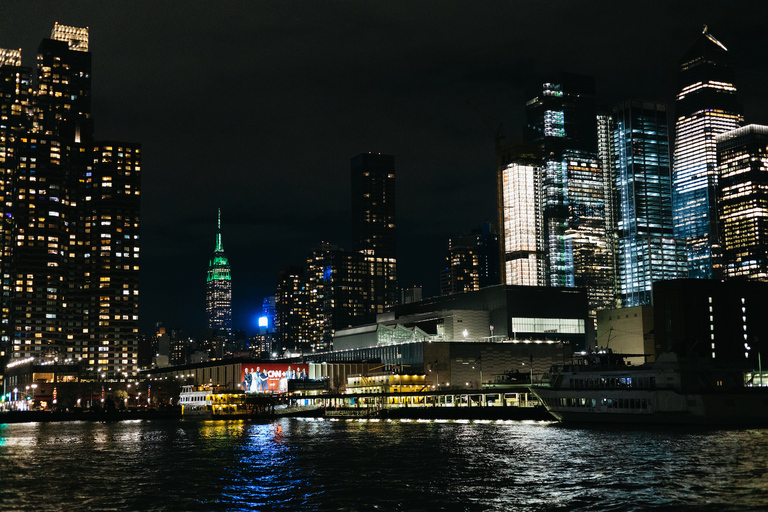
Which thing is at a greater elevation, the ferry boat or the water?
the ferry boat

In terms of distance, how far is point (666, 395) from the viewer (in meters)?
128

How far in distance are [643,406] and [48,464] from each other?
86.9 metres

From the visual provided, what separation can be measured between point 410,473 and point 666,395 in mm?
65022

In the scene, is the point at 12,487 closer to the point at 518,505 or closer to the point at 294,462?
the point at 294,462

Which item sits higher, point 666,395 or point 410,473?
point 666,395

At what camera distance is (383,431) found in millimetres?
141875

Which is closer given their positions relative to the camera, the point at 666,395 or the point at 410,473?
the point at 410,473

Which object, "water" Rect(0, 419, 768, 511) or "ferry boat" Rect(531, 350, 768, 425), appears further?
"ferry boat" Rect(531, 350, 768, 425)

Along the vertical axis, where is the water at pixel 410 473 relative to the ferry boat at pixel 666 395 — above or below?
below

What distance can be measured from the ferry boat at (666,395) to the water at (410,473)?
284 inches

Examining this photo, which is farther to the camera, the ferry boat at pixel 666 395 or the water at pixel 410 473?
the ferry boat at pixel 666 395

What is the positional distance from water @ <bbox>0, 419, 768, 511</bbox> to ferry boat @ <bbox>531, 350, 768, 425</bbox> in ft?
23.6

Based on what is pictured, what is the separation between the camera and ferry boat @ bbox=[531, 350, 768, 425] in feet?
415

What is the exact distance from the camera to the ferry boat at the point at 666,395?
127 metres
